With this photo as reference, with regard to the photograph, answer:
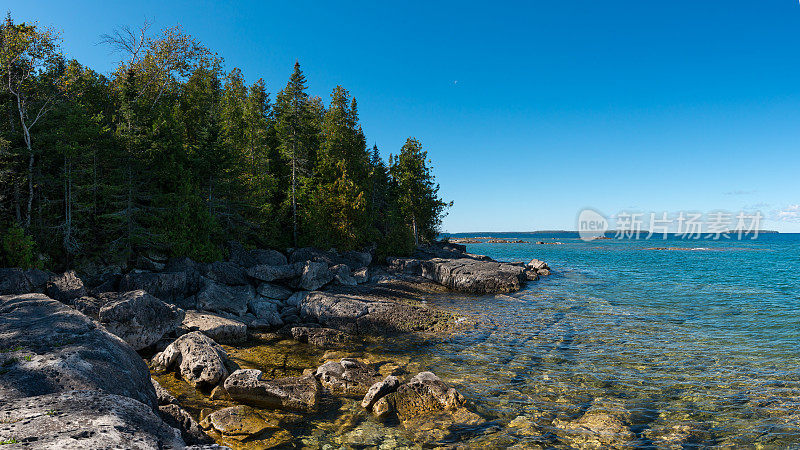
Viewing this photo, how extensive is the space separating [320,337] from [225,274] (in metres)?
12.2

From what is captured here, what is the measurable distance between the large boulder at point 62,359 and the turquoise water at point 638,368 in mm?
8338

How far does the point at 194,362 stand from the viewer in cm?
1270

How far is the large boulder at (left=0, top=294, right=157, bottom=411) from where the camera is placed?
22.6 feet

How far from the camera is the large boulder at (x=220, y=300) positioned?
21266mm

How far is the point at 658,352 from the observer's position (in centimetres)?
1642

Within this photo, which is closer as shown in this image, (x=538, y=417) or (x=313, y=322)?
(x=538, y=417)

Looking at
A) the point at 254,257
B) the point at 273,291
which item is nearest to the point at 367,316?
the point at 273,291

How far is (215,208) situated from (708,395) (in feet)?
123

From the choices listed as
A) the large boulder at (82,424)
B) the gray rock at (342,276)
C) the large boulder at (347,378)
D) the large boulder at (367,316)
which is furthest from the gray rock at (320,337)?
the gray rock at (342,276)

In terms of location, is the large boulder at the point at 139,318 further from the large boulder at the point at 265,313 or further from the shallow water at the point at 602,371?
the large boulder at the point at 265,313

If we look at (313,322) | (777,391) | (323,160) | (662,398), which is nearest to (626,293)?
(777,391)

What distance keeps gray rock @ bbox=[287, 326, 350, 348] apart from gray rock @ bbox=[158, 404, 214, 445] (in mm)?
8868

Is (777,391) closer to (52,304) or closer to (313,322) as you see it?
(313,322)

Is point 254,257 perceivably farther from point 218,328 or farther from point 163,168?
point 218,328
